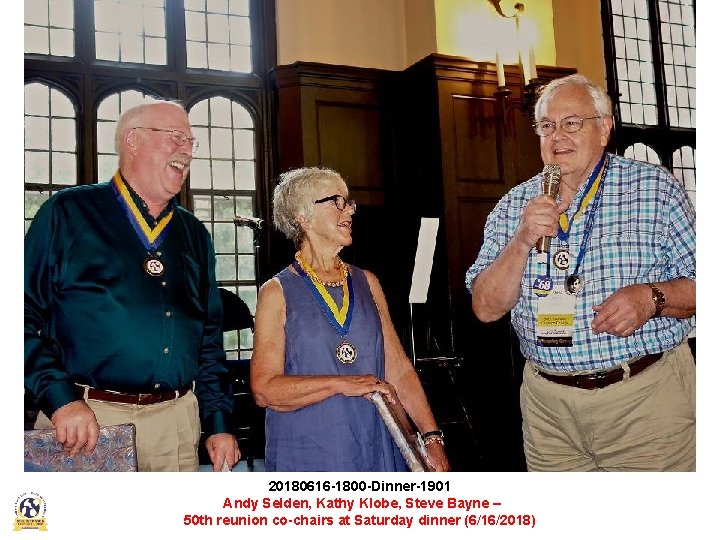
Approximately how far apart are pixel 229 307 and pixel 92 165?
1806 mm

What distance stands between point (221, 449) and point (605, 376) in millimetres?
1067

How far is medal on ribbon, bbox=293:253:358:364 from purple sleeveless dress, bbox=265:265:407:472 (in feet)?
0.04

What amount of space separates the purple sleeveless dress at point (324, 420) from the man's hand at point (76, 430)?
52 centimetres

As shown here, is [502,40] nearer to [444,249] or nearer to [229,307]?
[444,249]

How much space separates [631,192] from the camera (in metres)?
1.94

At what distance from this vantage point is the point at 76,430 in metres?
1.69

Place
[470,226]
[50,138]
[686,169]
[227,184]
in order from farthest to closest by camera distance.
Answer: [470,226] < [227,184] < [50,138] < [686,169]

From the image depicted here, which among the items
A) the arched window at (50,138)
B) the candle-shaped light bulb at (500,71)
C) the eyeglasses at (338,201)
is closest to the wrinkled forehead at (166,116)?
the eyeglasses at (338,201)

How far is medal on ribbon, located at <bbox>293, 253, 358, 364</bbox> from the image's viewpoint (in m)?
2.01

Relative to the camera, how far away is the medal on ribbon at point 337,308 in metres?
2.01

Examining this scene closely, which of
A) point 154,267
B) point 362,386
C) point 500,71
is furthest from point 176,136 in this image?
point 500,71

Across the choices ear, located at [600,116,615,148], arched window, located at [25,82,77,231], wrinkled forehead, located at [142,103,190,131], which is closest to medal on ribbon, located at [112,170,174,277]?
wrinkled forehead, located at [142,103,190,131]

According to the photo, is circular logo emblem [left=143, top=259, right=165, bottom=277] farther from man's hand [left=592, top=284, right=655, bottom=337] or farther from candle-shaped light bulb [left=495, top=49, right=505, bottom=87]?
candle-shaped light bulb [left=495, top=49, right=505, bottom=87]

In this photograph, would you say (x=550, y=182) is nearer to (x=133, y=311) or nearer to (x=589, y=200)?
(x=589, y=200)
